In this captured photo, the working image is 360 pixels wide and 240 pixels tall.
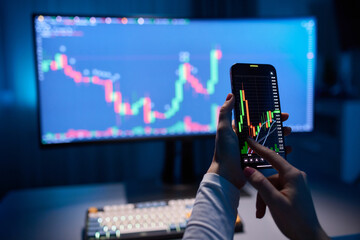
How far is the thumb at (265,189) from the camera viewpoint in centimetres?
43

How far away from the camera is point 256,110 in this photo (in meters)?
0.53

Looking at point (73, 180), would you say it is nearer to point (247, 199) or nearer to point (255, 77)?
point (247, 199)

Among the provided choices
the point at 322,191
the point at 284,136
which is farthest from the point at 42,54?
the point at 322,191

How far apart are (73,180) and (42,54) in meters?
0.56

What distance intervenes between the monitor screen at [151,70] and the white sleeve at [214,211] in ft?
1.46

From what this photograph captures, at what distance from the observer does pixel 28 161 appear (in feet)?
3.76

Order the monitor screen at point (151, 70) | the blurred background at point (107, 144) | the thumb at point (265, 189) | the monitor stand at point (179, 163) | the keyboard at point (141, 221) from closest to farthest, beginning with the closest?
the thumb at point (265, 189)
the keyboard at point (141, 221)
the monitor screen at point (151, 70)
the monitor stand at point (179, 163)
the blurred background at point (107, 144)

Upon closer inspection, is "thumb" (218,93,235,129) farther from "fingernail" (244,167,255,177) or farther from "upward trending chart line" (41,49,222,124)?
"upward trending chart line" (41,49,222,124)

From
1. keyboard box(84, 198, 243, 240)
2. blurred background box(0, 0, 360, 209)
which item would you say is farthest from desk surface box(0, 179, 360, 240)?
blurred background box(0, 0, 360, 209)

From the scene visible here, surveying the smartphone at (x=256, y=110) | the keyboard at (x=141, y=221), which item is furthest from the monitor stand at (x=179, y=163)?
the smartphone at (x=256, y=110)

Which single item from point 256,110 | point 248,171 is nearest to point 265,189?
point 248,171

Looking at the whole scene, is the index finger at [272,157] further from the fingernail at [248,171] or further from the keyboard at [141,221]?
the keyboard at [141,221]

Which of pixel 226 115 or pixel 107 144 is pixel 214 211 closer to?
pixel 226 115

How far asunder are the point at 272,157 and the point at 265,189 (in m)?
0.06
